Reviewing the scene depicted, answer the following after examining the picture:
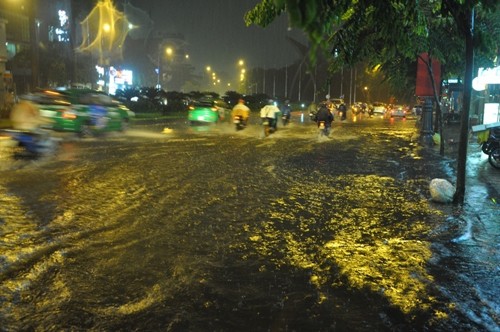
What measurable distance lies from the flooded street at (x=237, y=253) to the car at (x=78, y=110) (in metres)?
5.85

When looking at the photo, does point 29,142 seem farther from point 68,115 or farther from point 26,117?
point 68,115

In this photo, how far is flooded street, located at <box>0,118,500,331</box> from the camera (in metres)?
4.58

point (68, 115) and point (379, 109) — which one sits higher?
point (68, 115)

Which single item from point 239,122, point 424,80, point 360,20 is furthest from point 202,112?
point 360,20

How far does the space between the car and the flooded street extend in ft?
19.2

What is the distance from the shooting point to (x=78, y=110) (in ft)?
A: 63.6

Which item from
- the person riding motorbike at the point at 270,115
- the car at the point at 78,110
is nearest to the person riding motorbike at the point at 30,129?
the car at the point at 78,110

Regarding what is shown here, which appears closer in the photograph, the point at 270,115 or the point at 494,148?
the point at 494,148

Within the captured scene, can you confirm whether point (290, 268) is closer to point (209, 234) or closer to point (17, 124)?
point (209, 234)

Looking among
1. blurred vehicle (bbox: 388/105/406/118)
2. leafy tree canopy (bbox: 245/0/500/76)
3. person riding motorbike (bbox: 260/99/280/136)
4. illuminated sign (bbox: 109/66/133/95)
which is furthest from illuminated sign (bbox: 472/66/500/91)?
illuminated sign (bbox: 109/66/133/95)

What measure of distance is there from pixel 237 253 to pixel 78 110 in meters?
14.8

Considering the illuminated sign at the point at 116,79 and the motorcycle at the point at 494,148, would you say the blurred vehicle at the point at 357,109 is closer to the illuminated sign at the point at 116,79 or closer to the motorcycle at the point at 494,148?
the illuminated sign at the point at 116,79

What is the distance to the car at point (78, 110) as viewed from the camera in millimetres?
18109

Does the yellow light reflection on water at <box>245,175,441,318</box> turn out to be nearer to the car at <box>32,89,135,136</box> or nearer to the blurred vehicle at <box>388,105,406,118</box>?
the car at <box>32,89,135,136</box>
